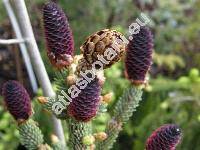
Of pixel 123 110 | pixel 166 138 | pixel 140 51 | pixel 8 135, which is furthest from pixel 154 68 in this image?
pixel 166 138

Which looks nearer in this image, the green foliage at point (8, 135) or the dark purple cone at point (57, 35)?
the dark purple cone at point (57, 35)

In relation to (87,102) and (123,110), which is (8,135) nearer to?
(123,110)

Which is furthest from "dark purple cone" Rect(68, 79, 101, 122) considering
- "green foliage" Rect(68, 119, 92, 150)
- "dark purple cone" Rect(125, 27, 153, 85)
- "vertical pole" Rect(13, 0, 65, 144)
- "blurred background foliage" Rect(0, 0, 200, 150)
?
"blurred background foliage" Rect(0, 0, 200, 150)

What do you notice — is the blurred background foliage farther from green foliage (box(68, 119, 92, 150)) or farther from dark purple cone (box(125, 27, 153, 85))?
green foliage (box(68, 119, 92, 150))

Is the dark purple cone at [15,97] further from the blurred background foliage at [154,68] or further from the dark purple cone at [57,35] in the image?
the blurred background foliage at [154,68]

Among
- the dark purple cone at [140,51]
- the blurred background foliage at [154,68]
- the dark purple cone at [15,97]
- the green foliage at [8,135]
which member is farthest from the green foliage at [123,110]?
the green foliage at [8,135]

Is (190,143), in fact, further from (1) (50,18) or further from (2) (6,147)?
(1) (50,18)
